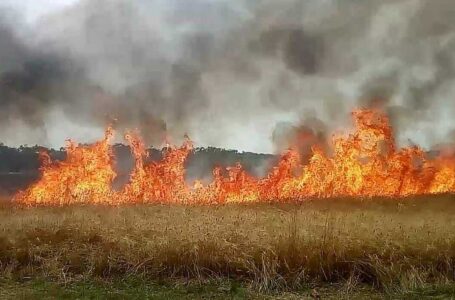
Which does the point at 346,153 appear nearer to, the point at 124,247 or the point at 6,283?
the point at 124,247

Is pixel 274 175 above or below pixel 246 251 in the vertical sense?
above

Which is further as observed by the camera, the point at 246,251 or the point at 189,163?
the point at 189,163

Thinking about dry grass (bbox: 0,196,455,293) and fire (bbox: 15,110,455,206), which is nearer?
dry grass (bbox: 0,196,455,293)

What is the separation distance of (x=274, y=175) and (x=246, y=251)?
12.8 metres

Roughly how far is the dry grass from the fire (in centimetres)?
919

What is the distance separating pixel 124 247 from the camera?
36.4 feet

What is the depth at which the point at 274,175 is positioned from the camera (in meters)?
23.4

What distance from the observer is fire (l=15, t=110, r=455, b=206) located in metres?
22.2

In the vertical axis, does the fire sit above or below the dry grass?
above

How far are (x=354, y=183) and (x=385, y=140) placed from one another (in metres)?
2.88

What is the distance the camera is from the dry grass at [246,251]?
1030 cm

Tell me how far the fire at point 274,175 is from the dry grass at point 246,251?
9.19 metres

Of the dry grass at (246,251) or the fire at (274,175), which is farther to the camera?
the fire at (274,175)

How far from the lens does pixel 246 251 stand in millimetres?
10758
